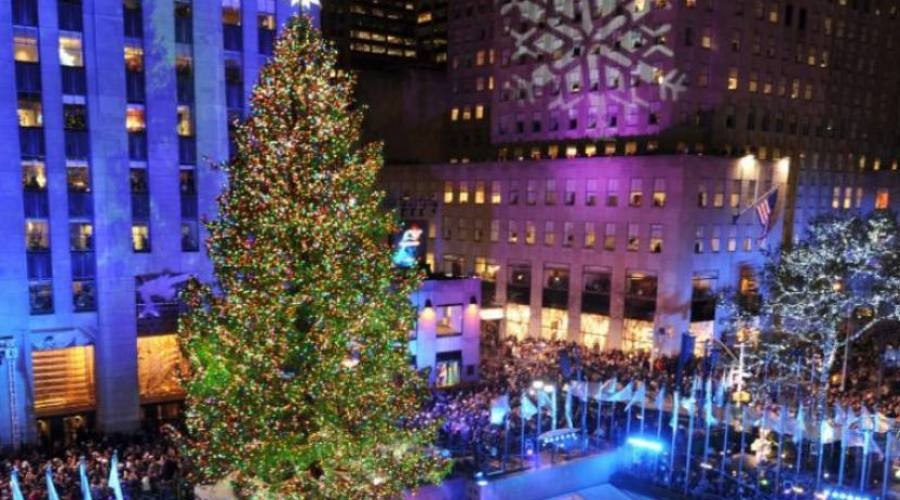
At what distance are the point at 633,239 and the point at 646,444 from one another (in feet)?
88.4

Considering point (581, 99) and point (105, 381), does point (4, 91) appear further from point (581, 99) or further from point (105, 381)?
point (581, 99)

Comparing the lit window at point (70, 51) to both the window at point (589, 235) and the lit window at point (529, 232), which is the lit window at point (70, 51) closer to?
the lit window at point (529, 232)

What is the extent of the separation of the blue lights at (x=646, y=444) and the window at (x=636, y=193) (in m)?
27.1

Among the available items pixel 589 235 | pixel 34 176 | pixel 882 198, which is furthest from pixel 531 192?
pixel 882 198

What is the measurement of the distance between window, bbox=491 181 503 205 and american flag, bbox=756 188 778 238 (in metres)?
20.0

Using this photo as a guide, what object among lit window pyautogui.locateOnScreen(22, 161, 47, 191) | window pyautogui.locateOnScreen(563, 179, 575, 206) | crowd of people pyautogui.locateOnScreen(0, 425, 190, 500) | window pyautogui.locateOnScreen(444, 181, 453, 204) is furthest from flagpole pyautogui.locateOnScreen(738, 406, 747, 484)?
window pyautogui.locateOnScreen(444, 181, 453, 204)

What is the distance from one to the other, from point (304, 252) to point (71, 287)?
22530mm

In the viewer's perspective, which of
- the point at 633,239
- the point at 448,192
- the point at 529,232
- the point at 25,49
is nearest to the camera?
the point at 25,49

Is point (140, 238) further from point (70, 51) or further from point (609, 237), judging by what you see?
point (609, 237)

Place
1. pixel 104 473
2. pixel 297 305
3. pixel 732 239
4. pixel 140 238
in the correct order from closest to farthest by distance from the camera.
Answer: pixel 297 305, pixel 104 473, pixel 140 238, pixel 732 239

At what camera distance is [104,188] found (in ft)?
107

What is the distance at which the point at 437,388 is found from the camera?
4147 cm

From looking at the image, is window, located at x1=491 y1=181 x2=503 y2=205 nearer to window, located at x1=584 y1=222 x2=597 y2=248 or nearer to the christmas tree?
window, located at x1=584 y1=222 x2=597 y2=248

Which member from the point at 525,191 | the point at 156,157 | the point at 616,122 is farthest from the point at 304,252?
the point at 616,122
